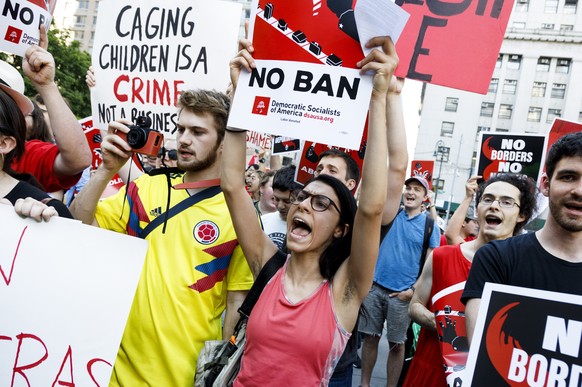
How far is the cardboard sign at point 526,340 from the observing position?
4.92 ft

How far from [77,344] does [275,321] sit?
749 mm

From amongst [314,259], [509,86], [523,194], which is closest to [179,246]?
[314,259]

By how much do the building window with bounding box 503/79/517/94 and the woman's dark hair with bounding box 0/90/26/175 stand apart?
193 ft

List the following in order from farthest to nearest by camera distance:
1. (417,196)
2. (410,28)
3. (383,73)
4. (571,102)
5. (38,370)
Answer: (571,102) → (417,196) → (410,28) → (383,73) → (38,370)

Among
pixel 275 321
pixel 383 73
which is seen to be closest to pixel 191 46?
pixel 383 73

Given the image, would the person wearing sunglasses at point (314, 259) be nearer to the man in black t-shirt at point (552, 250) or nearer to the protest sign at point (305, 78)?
the protest sign at point (305, 78)

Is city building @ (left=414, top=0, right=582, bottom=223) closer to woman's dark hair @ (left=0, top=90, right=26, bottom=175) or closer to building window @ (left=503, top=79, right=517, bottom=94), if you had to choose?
building window @ (left=503, top=79, right=517, bottom=94)

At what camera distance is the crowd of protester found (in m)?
2.10

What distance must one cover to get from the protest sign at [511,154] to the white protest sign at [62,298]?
4035mm

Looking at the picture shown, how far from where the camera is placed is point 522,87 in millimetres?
54750

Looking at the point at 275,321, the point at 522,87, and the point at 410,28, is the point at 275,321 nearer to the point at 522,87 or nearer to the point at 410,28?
the point at 410,28

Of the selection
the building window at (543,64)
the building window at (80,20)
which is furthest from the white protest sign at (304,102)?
the building window at (80,20)

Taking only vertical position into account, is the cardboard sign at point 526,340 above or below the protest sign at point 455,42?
below

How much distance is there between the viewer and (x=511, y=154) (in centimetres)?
509
